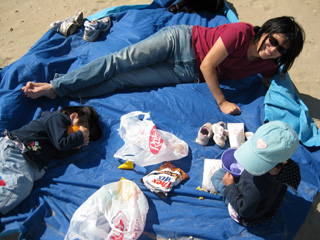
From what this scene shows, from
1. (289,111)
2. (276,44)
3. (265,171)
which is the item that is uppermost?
(276,44)

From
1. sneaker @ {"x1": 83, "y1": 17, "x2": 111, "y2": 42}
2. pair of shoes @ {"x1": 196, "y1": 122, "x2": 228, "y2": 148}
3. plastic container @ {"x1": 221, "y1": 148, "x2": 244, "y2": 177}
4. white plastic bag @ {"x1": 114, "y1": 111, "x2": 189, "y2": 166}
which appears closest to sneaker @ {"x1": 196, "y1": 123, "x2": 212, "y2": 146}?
pair of shoes @ {"x1": 196, "y1": 122, "x2": 228, "y2": 148}

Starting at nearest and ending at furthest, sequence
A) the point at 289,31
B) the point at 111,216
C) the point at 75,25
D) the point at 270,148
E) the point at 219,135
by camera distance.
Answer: the point at 270,148 → the point at 111,216 → the point at 289,31 → the point at 219,135 → the point at 75,25

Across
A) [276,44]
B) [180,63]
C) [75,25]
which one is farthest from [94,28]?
[276,44]

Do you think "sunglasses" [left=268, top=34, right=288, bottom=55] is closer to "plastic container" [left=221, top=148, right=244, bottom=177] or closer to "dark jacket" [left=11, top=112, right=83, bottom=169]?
"plastic container" [left=221, top=148, right=244, bottom=177]

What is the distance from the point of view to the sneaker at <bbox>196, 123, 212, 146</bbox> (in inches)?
93.5

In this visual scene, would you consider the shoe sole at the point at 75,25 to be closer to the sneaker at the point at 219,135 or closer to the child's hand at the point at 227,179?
the sneaker at the point at 219,135

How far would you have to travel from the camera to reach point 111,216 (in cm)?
183

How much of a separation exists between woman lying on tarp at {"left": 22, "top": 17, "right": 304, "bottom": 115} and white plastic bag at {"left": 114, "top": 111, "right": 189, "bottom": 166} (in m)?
0.54

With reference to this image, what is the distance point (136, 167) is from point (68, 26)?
7.25 feet

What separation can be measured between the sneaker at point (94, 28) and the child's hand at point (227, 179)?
2450 millimetres

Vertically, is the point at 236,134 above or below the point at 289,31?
below

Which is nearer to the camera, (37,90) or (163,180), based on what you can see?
(163,180)

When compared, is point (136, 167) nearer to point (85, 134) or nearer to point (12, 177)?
point (85, 134)

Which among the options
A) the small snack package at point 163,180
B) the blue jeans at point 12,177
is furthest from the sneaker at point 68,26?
the small snack package at point 163,180
